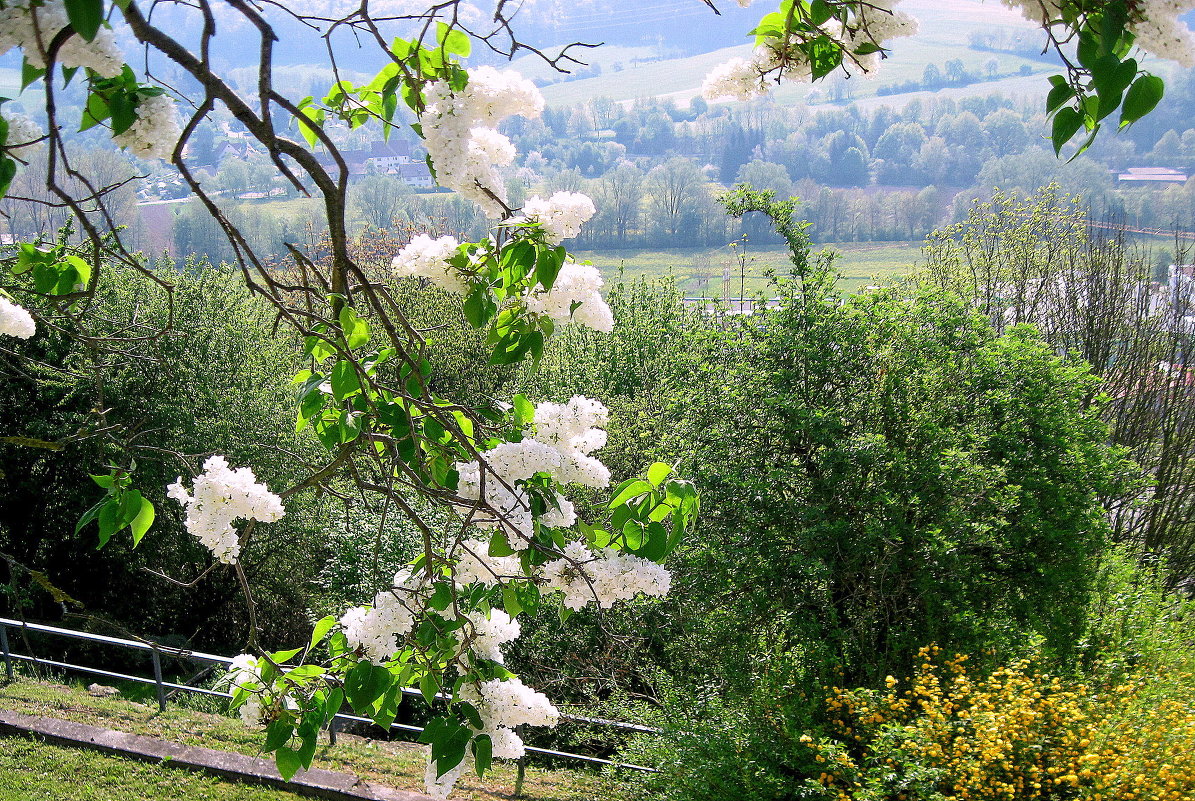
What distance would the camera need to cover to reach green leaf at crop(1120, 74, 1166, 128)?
1.33 meters

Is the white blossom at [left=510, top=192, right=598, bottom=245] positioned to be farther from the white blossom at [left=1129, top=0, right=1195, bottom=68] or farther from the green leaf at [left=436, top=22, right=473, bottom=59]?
the white blossom at [left=1129, top=0, right=1195, bottom=68]

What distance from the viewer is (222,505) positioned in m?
1.95

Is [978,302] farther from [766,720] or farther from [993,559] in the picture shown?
[766,720]

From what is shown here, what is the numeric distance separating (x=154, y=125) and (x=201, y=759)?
264 inches

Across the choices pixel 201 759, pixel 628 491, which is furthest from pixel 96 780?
pixel 628 491

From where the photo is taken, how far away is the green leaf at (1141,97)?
1.33 metres

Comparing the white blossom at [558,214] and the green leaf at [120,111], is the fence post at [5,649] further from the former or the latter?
the white blossom at [558,214]

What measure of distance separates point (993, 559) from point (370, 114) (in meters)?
7.83

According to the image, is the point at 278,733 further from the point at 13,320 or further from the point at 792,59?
the point at 792,59

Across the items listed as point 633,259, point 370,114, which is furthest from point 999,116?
point 370,114

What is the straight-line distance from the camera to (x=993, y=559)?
27.8 feet

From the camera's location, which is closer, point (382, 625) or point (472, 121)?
point (472, 121)

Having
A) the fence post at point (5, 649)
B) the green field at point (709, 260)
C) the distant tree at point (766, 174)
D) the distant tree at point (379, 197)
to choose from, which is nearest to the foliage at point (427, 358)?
the fence post at point (5, 649)

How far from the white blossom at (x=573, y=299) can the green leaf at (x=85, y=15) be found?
1.01 m
